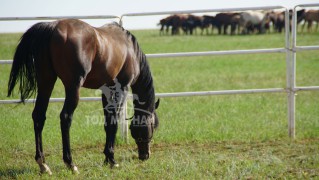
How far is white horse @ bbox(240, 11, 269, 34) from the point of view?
33.9 m

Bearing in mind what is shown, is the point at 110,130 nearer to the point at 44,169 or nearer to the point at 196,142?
the point at 44,169

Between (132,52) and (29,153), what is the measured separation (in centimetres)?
179

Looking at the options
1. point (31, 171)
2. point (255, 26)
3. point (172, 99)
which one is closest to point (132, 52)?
point (31, 171)

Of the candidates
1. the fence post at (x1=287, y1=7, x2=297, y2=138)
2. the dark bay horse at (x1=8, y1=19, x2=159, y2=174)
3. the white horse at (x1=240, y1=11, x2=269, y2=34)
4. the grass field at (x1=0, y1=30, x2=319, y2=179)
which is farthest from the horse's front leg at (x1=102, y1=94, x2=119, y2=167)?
the white horse at (x1=240, y1=11, x2=269, y2=34)

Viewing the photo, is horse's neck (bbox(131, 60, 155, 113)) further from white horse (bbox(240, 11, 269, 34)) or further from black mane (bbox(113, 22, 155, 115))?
white horse (bbox(240, 11, 269, 34))

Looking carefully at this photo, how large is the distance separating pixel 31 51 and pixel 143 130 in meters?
1.53

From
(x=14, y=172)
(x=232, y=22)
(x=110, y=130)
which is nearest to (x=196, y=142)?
(x=110, y=130)

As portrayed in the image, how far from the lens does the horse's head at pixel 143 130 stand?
4.96 m

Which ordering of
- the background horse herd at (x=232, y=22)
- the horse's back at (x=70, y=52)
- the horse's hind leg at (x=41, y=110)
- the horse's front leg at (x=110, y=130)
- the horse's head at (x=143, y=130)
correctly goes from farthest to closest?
1. the background horse herd at (x=232, y=22)
2. the horse's head at (x=143, y=130)
3. the horse's front leg at (x=110, y=130)
4. the horse's hind leg at (x=41, y=110)
5. the horse's back at (x=70, y=52)

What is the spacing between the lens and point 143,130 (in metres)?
4.96

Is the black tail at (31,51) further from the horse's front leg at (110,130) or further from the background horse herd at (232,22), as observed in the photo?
the background horse herd at (232,22)

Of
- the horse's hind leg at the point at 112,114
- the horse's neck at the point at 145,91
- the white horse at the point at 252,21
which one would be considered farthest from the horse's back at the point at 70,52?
the white horse at the point at 252,21

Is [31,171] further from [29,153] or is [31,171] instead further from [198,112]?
[198,112]

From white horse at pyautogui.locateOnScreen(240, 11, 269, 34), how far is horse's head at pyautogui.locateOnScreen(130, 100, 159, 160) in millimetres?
29488
